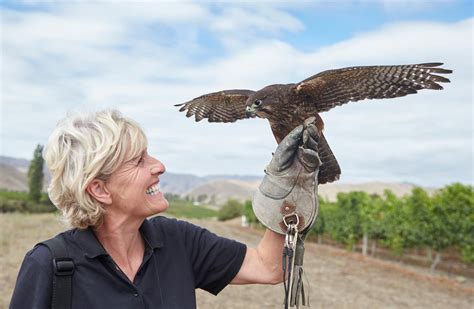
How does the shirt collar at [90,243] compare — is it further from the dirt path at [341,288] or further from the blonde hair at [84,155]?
the dirt path at [341,288]

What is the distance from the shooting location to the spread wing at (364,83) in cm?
307

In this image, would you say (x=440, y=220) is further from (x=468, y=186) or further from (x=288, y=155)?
(x=288, y=155)

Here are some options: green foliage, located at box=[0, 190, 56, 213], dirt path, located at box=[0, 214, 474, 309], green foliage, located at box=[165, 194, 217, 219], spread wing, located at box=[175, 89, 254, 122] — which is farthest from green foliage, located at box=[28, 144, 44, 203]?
spread wing, located at box=[175, 89, 254, 122]

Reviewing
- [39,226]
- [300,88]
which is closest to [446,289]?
[300,88]

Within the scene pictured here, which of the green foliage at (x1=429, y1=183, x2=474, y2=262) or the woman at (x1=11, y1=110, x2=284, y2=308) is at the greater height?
the woman at (x1=11, y1=110, x2=284, y2=308)

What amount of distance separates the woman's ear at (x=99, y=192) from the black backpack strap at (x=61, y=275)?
10.4 inches

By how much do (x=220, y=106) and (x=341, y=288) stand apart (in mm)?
12214

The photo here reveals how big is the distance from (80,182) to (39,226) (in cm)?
2355

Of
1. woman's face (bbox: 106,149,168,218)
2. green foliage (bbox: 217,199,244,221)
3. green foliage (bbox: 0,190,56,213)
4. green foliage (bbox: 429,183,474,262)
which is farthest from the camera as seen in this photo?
green foliage (bbox: 217,199,244,221)

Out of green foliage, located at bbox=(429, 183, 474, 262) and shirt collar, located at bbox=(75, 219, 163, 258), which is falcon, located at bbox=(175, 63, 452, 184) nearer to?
shirt collar, located at bbox=(75, 219, 163, 258)

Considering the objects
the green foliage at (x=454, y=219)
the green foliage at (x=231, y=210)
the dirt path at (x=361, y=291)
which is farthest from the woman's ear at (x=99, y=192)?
the green foliage at (x=231, y=210)

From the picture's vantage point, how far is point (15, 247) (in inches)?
643

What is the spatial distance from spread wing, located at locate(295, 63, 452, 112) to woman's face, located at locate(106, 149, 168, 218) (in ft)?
3.63

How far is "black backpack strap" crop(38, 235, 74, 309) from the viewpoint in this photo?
217 centimetres
